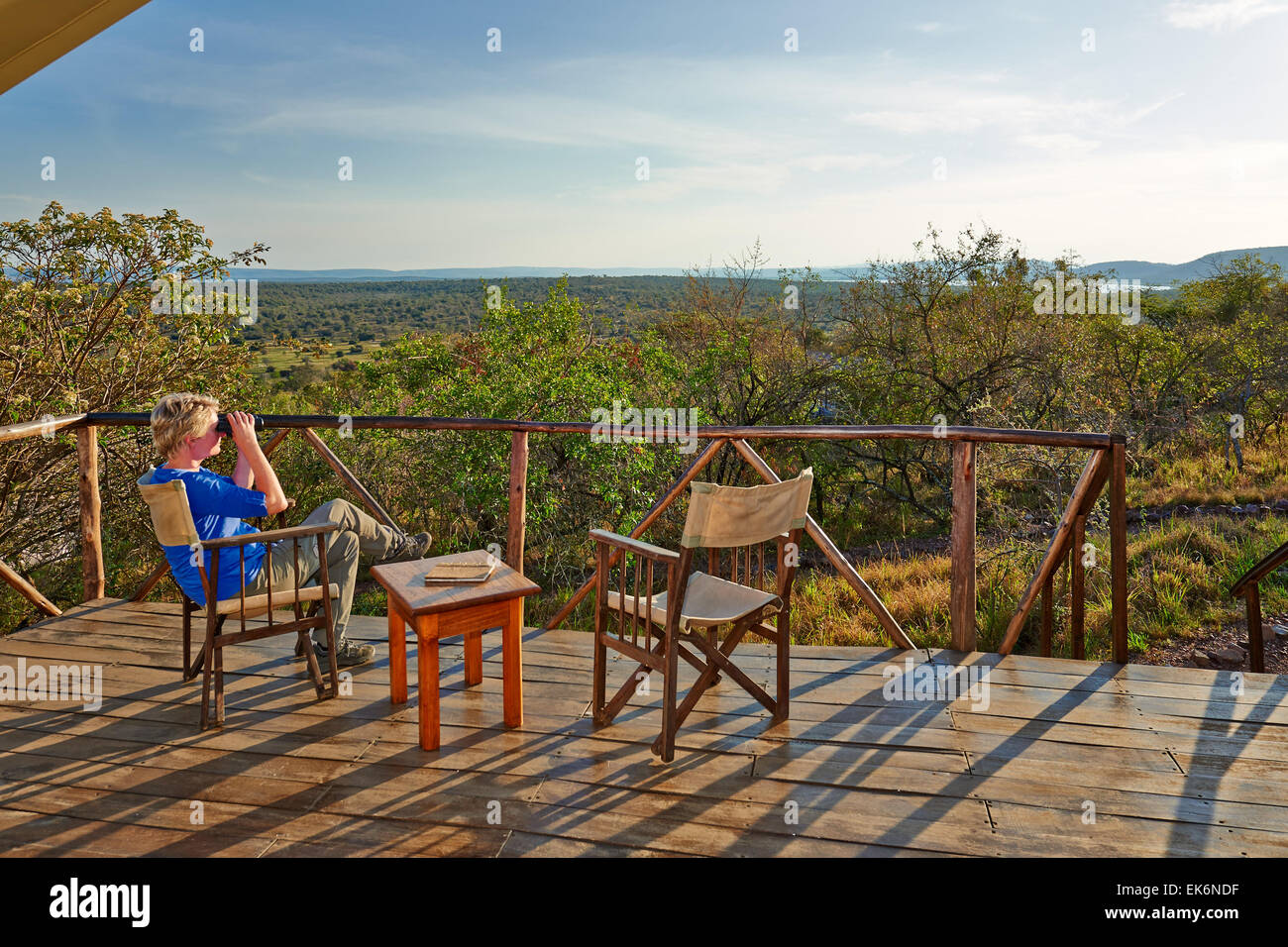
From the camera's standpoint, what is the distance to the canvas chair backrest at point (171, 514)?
2643mm

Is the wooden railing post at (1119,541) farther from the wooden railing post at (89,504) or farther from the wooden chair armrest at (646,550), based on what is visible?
the wooden railing post at (89,504)

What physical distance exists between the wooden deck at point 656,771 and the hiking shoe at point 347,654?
0.07 metres

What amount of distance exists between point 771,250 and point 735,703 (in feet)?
26.7

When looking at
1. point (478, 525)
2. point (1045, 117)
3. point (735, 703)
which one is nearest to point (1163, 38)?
point (1045, 117)

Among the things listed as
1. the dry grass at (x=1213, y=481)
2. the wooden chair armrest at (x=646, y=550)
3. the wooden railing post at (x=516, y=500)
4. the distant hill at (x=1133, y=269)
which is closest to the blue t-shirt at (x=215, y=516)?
the wooden railing post at (x=516, y=500)

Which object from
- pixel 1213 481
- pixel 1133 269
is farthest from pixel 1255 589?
pixel 1133 269

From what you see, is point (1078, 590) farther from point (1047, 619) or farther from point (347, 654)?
point (347, 654)

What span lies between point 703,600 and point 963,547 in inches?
48.7

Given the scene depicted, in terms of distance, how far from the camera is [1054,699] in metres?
2.96

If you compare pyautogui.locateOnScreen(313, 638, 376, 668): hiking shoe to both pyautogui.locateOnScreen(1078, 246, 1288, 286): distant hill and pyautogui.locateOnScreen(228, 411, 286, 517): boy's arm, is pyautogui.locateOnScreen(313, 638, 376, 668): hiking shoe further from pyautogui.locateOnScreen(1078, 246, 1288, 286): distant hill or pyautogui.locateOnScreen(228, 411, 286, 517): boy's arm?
pyautogui.locateOnScreen(1078, 246, 1288, 286): distant hill

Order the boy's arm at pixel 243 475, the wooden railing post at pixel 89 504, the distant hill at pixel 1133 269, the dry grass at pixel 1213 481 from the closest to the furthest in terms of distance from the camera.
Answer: the boy's arm at pixel 243 475 < the wooden railing post at pixel 89 504 < the dry grass at pixel 1213 481 < the distant hill at pixel 1133 269

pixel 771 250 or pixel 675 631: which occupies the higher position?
pixel 771 250
